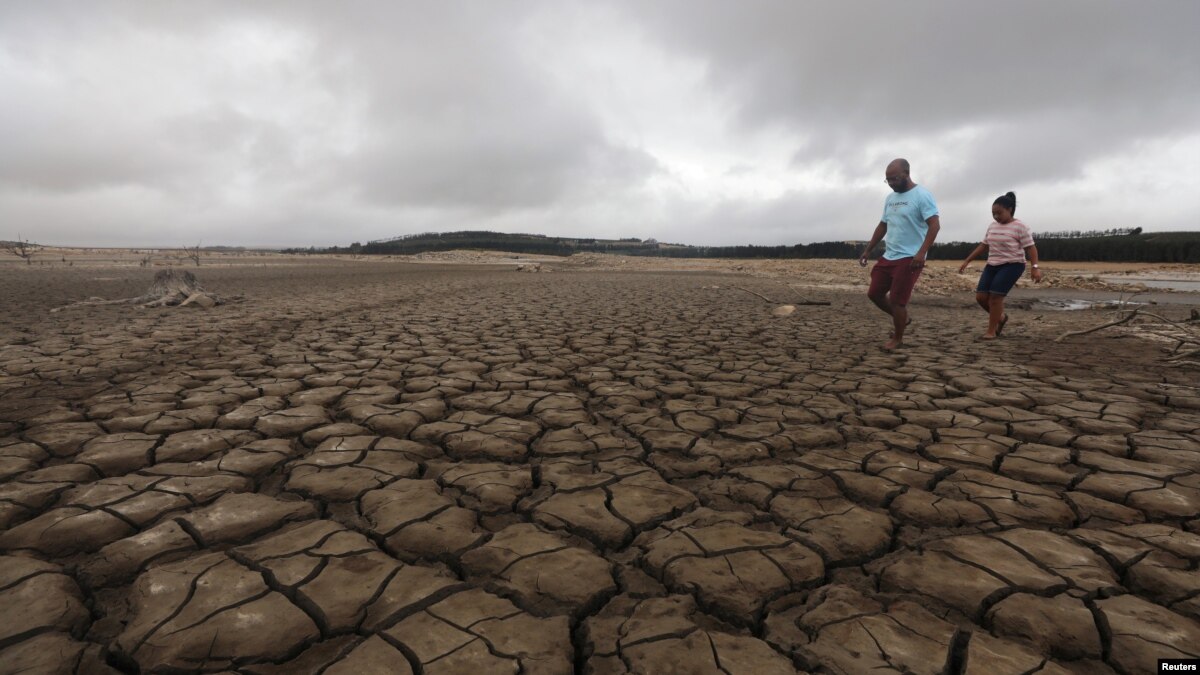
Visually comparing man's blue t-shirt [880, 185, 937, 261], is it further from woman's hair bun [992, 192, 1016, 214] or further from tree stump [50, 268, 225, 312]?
tree stump [50, 268, 225, 312]

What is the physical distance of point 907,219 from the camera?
4.27m

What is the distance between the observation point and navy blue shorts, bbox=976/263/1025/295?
15.6ft

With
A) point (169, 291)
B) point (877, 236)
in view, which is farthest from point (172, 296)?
point (877, 236)

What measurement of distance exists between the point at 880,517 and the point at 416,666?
146 cm

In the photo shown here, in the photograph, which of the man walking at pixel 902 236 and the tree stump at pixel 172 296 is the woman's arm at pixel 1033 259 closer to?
the man walking at pixel 902 236

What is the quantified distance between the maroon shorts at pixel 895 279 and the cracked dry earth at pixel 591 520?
1088 mm

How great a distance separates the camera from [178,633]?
1117mm

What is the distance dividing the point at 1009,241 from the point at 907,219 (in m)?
1.36

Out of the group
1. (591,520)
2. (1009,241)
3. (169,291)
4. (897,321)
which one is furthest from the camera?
(169,291)

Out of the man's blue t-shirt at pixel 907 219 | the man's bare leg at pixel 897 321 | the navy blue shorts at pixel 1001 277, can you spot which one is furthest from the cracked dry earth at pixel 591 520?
→ the navy blue shorts at pixel 1001 277

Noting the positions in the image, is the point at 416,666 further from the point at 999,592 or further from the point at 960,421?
the point at 960,421

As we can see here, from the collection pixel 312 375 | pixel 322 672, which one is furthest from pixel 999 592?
pixel 312 375

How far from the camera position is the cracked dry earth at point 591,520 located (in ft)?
3.67

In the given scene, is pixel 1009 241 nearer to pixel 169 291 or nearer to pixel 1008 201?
pixel 1008 201
